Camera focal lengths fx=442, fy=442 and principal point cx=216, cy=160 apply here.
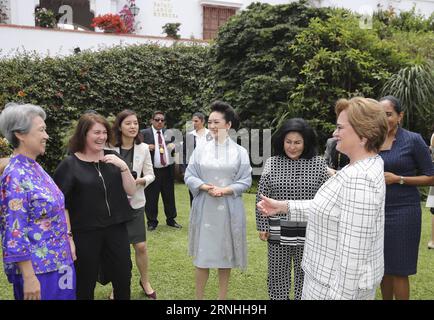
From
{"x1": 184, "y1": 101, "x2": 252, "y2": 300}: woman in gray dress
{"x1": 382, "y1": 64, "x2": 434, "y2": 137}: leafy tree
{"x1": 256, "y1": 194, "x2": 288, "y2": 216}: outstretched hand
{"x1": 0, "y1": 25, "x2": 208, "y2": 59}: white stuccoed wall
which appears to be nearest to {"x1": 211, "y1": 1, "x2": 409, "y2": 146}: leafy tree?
{"x1": 382, "y1": 64, "x2": 434, "y2": 137}: leafy tree

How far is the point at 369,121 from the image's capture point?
2.34 meters

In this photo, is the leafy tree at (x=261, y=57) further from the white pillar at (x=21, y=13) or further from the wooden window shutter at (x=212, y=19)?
the white pillar at (x=21, y=13)

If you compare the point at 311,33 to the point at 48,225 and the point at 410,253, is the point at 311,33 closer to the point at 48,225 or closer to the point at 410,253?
the point at 410,253

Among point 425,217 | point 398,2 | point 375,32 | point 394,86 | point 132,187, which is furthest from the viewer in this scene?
→ point 398,2

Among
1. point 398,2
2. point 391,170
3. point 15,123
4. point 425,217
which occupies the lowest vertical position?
point 425,217

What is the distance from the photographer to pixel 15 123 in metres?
2.70

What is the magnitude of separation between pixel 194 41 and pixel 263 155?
5091 millimetres

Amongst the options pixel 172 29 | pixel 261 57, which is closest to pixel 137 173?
pixel 261 57

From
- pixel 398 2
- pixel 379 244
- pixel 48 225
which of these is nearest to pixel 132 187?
pixel 48 225

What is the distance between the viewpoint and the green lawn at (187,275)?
14.9ft

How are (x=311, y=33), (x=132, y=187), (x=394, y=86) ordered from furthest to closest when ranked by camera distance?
(x=311, y=33), (x=394, y=86), (x=132, y=187)

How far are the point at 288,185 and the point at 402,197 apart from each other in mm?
886

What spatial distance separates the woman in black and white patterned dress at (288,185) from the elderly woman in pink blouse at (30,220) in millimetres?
1640

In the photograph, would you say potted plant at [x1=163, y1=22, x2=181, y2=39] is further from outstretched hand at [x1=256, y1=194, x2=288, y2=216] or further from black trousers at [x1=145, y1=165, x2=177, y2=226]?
outstretched hand at [x1=256, y1=194, x2=288, y2=216]
